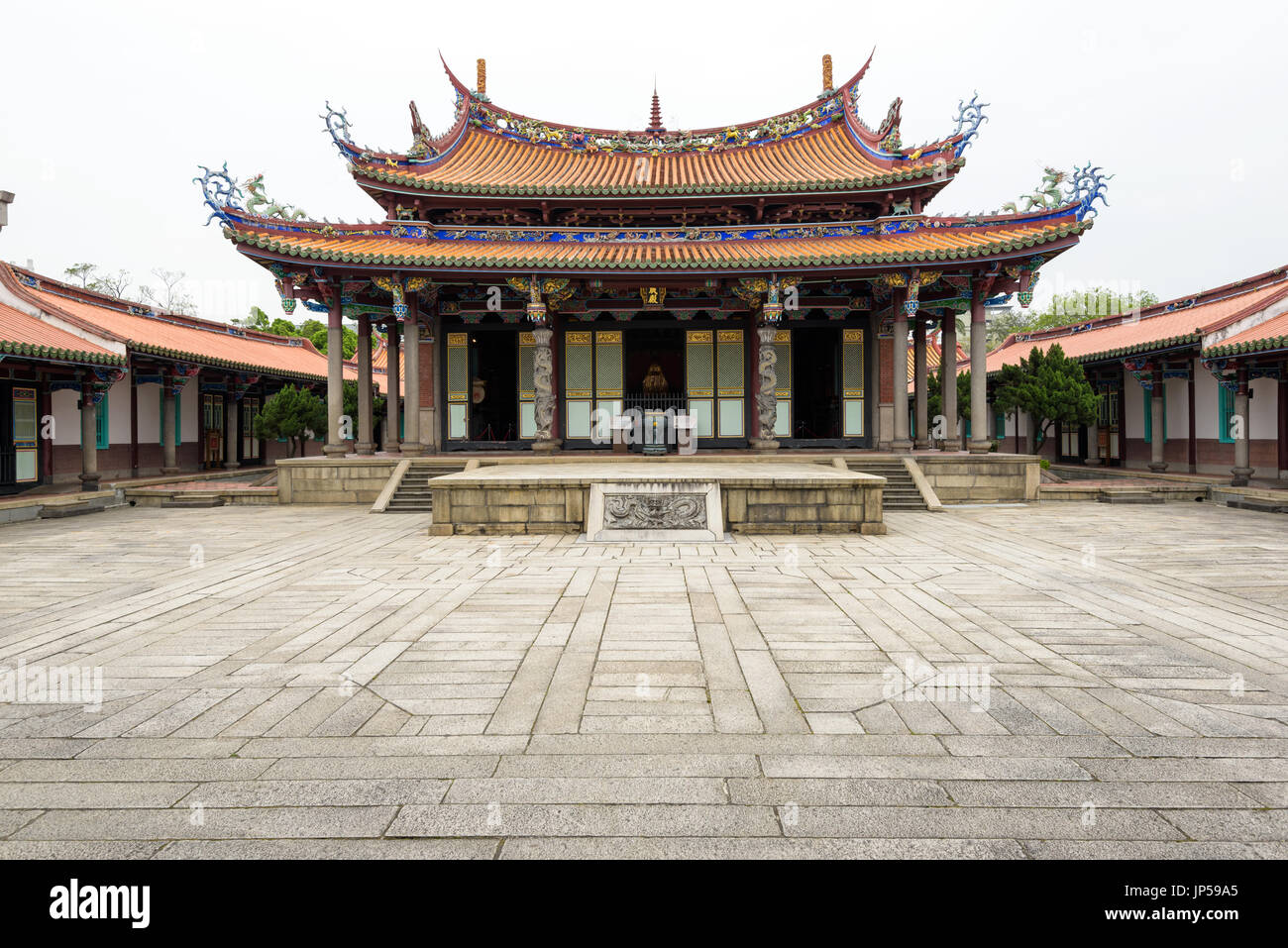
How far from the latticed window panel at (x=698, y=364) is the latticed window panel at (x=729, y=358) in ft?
0.70

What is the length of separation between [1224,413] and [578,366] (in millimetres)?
14950

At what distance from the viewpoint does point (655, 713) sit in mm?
3297

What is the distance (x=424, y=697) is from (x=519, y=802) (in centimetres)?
125

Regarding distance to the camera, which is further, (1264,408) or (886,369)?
(886,369)

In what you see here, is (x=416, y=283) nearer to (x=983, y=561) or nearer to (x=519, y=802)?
(x=983, y=561)

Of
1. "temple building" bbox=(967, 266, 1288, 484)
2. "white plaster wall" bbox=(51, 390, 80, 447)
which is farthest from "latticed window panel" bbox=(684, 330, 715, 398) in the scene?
"white plaster wall" bbox=(51, 390, 80, 447)

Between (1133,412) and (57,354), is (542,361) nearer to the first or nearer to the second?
(57,354)

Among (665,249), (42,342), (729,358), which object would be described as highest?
(665,249)

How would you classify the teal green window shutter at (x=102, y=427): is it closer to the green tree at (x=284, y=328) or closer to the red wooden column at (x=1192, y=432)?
the green tree at (x=284, y=328)

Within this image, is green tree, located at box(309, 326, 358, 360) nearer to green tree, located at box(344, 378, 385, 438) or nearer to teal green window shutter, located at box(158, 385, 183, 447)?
green tree, located at box(344, 378, 385, 438)

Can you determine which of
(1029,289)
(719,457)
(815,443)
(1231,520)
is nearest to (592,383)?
(719,457)

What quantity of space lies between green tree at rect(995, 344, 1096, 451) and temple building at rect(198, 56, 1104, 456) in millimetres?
2458

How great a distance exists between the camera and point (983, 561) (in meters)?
7.11

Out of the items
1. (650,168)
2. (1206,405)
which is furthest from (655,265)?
(1206,405)
